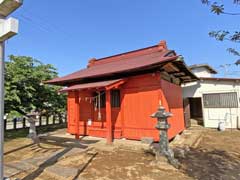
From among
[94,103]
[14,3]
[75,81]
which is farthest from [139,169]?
[75,81]

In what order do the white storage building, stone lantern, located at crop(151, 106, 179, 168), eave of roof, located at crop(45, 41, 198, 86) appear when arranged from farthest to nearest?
1. the white storage building
2. eave of roof, located at crop(45, 41, 198, 86)
3. stone lantern, located at crop(151, 106, 179, 168)

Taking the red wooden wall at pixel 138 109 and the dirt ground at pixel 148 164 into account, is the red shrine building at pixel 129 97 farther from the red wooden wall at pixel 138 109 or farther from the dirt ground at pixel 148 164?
the dirt ground at pixel 148 164

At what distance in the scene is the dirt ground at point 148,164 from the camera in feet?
12.4

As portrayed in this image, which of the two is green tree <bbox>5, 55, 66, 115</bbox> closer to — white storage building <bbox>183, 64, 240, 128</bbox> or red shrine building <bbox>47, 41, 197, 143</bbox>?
red shrine building <bbox>47, 41, 197, 143</bbox>

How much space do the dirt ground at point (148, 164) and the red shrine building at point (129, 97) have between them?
1333 mm

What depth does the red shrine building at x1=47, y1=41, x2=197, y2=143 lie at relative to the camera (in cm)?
668

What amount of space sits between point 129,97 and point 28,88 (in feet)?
18.2

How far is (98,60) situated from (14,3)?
8.67m

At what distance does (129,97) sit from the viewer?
7.32m

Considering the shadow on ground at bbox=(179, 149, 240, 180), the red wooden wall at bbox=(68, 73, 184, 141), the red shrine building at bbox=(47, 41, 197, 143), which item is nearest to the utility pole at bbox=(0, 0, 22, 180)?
the shadow on ground at bbox=(179, 149, 240, 180)

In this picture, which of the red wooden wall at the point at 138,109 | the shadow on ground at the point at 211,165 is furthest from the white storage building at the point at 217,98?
the shadow on ground at the point at 211,165

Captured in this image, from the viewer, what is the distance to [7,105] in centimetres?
838

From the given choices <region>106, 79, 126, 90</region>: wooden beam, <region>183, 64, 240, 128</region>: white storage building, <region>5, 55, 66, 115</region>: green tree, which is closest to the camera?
<region>106, 79, 126, 90</region>: wooden beam

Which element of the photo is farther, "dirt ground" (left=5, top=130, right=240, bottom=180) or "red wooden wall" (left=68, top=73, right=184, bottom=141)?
"red wooden wall" (left=68, top=73, right=184, bottom=141)
